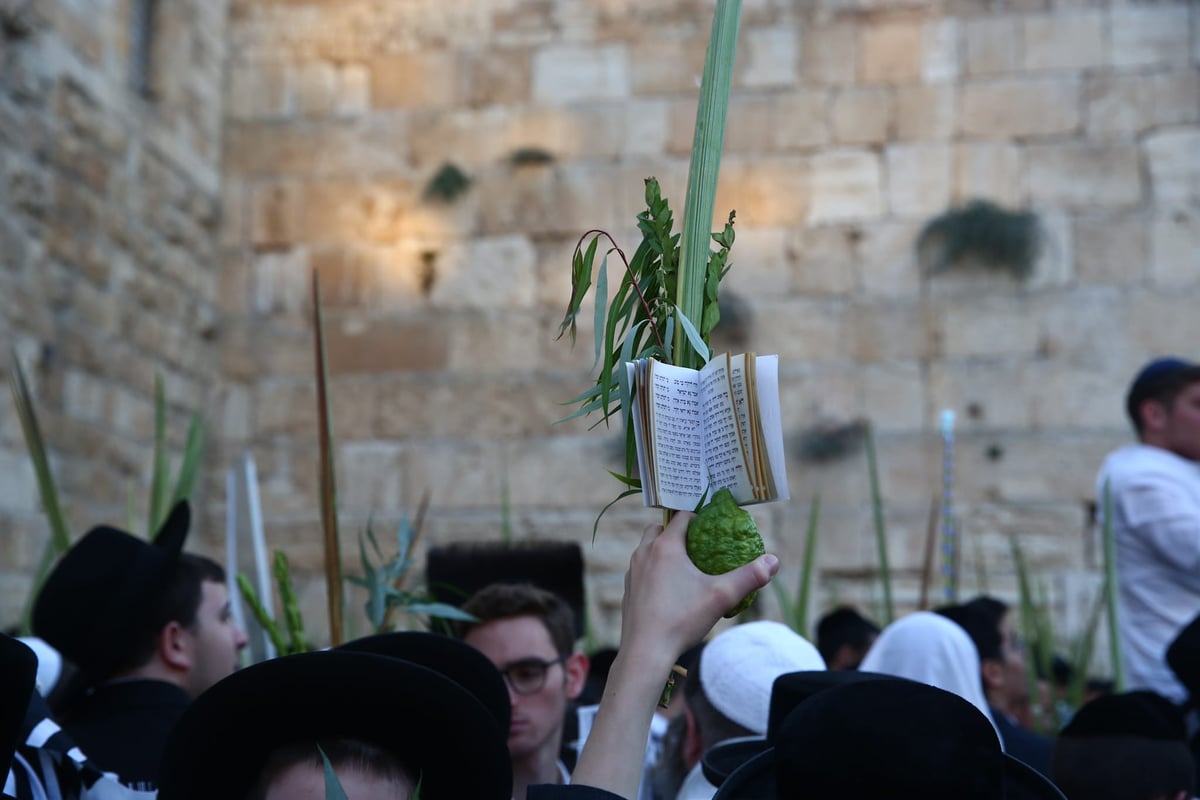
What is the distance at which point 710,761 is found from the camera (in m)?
2.47

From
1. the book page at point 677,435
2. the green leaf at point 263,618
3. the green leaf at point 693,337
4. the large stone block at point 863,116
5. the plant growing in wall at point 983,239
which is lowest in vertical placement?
the green leaf at point 263,618

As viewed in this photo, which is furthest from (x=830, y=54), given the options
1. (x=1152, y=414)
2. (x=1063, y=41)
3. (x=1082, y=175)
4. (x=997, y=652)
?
(x=1152, y=414)

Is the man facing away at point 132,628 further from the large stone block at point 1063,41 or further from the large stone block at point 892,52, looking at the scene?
the large stone block at point 1063,41

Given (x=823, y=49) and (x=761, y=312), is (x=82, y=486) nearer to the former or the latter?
(x=761, y=312)

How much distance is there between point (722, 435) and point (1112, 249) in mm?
7914

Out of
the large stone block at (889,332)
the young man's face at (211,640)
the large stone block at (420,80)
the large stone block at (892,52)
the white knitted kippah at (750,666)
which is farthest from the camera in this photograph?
the large stone block at (420,80)

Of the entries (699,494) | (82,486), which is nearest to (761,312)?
(82,486)

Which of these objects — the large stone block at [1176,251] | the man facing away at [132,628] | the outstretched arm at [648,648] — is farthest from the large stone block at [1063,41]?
the outstretched arm at [648,648]

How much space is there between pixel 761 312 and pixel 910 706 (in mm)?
7806

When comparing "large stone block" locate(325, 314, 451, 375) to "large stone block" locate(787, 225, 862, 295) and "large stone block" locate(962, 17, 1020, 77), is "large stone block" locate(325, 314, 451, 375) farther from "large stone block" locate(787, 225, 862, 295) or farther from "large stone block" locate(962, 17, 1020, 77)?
"large stone block" locate(962, 17, 1020, 77)

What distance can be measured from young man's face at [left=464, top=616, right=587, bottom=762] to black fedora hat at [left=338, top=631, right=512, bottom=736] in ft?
2.69

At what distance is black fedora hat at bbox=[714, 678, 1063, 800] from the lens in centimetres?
154

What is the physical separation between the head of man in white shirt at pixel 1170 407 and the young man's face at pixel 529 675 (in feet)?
7.10

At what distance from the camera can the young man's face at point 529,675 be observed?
3209 mm
